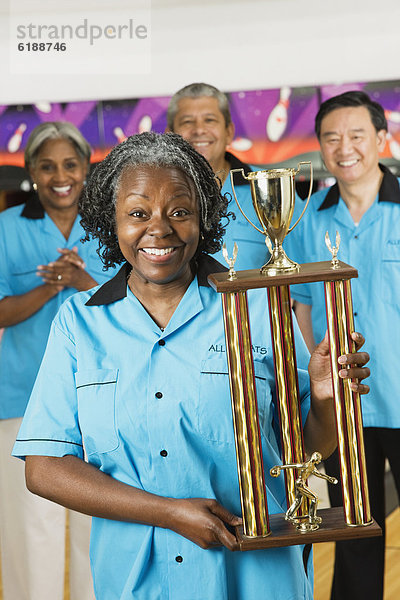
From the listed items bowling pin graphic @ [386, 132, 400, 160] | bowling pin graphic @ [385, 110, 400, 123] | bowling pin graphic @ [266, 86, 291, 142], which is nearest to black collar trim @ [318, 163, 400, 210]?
bowling pin graphic @ [386, 132, 400, 160]

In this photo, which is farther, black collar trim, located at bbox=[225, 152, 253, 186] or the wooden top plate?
black collar trim, located at bbox=[225, 152, 253, 186]

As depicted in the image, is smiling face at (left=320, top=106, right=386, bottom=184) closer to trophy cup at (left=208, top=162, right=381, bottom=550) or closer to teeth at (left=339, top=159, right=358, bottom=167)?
teeth at (left=339, top=159, right=358, bottom=167)

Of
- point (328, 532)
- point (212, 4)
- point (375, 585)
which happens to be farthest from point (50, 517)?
point (212, 4)

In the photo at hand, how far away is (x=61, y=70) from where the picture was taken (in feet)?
12.0

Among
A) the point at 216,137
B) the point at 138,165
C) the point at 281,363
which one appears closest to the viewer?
the point at 281,363

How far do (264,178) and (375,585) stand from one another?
209cm

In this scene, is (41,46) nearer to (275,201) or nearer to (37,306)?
(37,306)

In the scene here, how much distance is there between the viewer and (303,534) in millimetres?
1732

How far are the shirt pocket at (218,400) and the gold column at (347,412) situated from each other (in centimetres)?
19

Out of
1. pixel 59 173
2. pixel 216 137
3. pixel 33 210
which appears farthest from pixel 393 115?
pixel 33 210

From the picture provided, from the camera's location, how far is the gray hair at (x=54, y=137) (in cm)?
361

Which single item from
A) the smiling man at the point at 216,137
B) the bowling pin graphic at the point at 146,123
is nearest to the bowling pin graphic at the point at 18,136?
the bowling pin graphic at the point at 146,123

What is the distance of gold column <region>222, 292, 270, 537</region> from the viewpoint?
1.76 metres

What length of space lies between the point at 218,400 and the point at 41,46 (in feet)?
7.35
